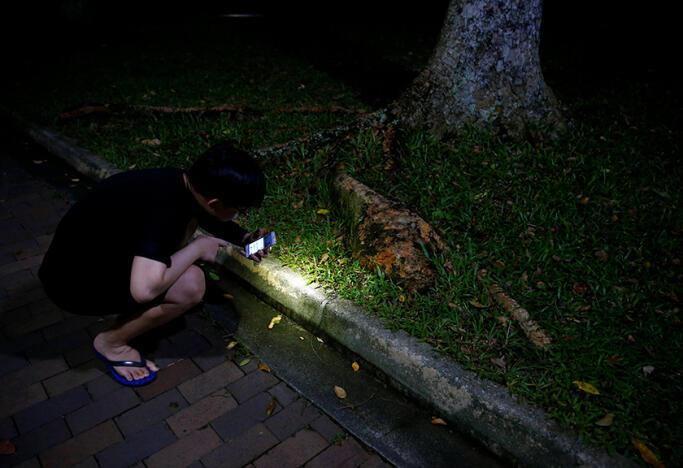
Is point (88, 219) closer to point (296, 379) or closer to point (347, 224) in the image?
point (296, 379)

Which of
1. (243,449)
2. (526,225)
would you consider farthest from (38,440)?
(526,225)

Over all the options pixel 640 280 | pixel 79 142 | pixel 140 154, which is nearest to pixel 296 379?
pixel 640 280

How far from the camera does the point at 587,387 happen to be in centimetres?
235

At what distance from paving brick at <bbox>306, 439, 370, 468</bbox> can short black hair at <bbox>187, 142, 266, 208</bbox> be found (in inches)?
50.7

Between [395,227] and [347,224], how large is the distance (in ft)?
1.66

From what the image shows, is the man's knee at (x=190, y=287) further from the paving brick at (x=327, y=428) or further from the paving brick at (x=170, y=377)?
the paving brick at (x=327, y=428)

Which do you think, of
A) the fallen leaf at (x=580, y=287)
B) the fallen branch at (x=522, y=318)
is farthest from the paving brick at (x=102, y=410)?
the fallen leaf at (x=580, y=287)

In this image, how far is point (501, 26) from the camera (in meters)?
4.25

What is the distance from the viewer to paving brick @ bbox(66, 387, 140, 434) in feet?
7.54

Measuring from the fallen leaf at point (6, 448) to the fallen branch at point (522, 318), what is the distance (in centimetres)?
275

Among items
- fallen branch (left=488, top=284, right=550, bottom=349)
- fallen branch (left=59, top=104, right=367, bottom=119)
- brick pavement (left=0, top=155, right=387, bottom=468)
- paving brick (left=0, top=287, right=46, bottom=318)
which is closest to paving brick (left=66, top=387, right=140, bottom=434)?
brick pavement (left=0, top=155, right=387, bottom=468)

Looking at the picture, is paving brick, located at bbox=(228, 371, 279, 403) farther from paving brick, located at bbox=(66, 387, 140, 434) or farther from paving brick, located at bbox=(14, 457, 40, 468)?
paving brick, located at bbox=(14, 457, 40, 468)

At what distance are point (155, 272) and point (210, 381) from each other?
86 centimetres

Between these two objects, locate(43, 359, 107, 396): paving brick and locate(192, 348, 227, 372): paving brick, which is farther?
locate(192, 348, 227, 372): paving brick
